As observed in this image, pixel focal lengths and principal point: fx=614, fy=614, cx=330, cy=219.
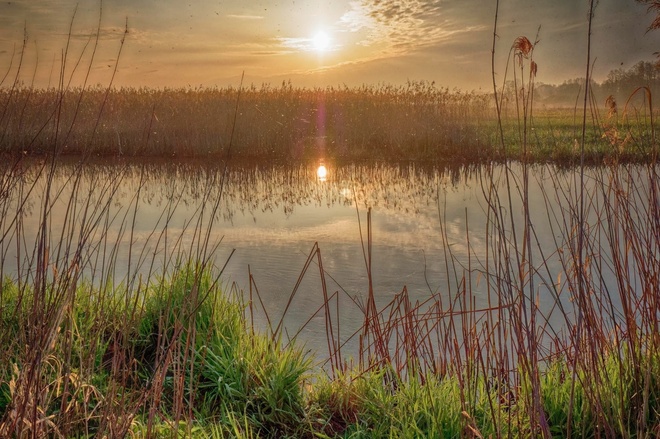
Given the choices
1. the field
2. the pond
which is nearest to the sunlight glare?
the pond

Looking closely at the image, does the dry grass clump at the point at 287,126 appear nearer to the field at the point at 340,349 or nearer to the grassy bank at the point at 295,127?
the grassy bank at the point at 295,127

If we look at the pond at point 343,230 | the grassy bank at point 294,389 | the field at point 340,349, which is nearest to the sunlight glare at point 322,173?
the pond at point 343,230

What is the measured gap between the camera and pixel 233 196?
727 cm

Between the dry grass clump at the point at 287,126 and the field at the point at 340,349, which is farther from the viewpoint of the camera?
the dry grass clump at the point at 287,126

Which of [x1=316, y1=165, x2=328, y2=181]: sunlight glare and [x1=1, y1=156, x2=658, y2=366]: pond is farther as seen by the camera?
[x1=316, y1=165, x2=328, y2=181]: sunlight glare

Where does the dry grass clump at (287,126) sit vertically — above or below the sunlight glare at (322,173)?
above

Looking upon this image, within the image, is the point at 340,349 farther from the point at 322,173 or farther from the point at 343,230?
the point at 322,173

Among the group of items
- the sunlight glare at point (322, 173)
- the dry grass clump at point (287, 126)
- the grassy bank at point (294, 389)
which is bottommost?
the grassy bank at point (294, 389)

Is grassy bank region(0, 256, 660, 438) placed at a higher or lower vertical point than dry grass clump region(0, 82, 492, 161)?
lower

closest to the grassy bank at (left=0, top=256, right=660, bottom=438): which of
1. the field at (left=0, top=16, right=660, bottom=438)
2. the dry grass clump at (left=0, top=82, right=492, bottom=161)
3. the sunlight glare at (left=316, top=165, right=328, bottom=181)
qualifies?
the field at (left=0, top=16, right=660, bottom=438)

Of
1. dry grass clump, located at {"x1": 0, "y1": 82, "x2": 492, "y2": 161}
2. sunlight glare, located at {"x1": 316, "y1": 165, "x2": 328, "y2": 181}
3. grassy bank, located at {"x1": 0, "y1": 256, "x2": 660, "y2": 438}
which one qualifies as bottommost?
grassy bank, located at {"x1": 0, "y1": 256, "x2": 660, "y2": 438}

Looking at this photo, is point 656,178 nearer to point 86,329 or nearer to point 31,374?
point 31,374

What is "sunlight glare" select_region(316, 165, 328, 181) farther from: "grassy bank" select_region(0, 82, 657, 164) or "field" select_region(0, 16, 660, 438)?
"field" select_region(0, 16, 660, 438)

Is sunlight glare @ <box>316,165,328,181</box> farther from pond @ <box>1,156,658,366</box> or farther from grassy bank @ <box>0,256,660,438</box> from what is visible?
grassy bank @ <box>0,256,660,438</box>
